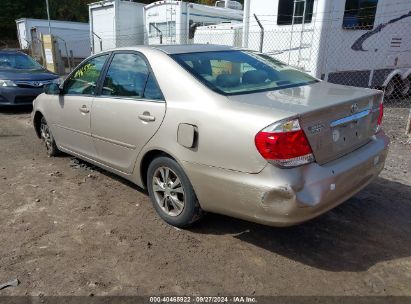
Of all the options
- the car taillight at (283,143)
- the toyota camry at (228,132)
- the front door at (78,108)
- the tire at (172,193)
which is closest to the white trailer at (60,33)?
the front door at (78,108)

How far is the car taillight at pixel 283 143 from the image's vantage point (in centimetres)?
267

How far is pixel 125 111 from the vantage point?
381cm

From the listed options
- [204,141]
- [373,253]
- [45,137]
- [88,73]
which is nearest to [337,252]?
[373,253]

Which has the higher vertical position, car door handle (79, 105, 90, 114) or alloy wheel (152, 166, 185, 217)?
car door handle (79, 105, 90, 114)

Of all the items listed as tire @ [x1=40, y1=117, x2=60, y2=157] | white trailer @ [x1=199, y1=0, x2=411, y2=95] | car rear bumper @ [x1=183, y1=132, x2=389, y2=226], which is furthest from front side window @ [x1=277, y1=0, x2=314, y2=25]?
A: car rear bumper @ [x1=183, y1=132, x2=389, y2=226]

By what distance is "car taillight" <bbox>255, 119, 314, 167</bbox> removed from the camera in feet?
8.75

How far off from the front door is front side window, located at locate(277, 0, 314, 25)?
18.6ft

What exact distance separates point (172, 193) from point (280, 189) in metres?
Result: 1.22

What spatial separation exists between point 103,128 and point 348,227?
2.66 m

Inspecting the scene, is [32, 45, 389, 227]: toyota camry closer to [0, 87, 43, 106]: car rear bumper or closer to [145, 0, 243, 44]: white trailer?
[0, 87, 43, 106]: car rear bumper

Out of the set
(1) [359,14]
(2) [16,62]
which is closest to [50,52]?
(2) [16,62]

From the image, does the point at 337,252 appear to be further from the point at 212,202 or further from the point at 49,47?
the point at 49,47

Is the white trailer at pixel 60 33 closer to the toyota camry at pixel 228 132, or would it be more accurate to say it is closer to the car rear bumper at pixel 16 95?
the car rear bumper at pixel 16 95

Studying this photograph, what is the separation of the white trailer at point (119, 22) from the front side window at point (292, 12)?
7281 mm
